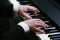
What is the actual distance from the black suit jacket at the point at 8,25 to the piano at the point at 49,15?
5.1 inches

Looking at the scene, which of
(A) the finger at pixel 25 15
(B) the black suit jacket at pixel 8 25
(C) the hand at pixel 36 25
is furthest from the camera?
(B) the black suit jacket at pixel 8 25

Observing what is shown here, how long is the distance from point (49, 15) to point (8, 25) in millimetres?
954

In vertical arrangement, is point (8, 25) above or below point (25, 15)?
below

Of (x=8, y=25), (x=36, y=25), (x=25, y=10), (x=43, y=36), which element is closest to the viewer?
(x=43, y=36)

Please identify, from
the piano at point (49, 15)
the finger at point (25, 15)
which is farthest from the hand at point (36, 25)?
the finger at point (25, 15)

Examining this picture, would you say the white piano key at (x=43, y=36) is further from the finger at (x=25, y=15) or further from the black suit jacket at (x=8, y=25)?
the finger at (x=25, y=15)

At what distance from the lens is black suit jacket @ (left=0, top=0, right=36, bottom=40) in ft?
4.72

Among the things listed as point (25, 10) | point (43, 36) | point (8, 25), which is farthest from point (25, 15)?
point (8, 25)

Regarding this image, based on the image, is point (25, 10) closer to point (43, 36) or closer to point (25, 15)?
point (25, 15)

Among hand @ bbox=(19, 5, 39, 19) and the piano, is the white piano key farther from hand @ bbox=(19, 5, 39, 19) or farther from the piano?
hand @ bbox=(19, 5, 39, 19)

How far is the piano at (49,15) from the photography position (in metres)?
1.03

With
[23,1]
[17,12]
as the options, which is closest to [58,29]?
[17,12]

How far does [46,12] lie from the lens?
1301mm

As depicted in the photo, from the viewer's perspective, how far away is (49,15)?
125 cm
